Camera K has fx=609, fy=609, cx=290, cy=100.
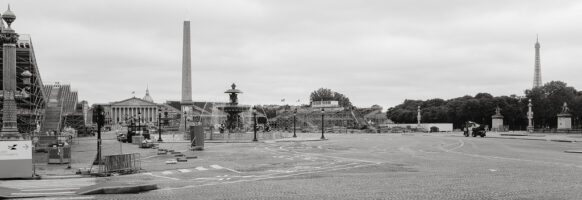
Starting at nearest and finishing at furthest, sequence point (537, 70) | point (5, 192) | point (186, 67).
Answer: point (5, 192), point (186, 67), point (537, 70)

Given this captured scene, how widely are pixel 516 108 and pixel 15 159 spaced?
12594 centimetres

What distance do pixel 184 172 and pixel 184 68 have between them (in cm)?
6765

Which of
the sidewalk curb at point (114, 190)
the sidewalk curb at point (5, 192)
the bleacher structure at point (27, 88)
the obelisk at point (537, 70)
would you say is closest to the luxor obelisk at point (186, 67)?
the bleacher structure at point (27, 88)

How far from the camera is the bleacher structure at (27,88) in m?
46.0

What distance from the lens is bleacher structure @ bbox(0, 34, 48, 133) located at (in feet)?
151

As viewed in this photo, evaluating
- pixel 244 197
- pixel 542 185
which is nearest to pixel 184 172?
pixel 244 197

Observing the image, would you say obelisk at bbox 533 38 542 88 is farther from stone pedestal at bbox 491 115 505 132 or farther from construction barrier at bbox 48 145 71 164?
construction barrier at bbox 48 145 71 164

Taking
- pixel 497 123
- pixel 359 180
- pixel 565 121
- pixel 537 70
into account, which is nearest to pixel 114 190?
pixel 359 180

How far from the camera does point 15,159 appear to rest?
2156 centimetres

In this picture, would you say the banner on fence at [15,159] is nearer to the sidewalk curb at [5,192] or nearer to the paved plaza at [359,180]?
the paved plaza at [359,180]

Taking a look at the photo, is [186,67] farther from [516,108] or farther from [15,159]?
[516,108]

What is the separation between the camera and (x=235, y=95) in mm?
81438

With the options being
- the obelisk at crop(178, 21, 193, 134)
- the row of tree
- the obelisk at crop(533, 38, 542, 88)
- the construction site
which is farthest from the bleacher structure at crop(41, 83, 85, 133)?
the obelisk at crop(533, 38, 542, 88)

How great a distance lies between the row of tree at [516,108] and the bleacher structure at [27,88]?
320ft
